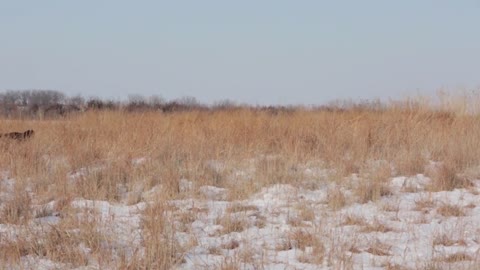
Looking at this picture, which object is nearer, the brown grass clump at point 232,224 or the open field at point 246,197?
the open field at point 246,197

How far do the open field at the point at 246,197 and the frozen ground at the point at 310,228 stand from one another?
0.6 inches

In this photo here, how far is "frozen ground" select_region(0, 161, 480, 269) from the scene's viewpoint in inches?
138

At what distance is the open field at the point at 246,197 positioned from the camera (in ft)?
11.7

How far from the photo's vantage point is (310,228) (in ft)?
13.8

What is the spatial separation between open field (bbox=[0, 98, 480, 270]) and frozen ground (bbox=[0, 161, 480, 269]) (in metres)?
0.01

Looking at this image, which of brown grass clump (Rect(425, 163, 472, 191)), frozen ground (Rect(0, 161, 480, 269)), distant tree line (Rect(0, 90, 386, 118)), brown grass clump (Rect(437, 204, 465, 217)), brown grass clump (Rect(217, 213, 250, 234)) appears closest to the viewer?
frozen ground (Rect(0, 161, 480, 269))

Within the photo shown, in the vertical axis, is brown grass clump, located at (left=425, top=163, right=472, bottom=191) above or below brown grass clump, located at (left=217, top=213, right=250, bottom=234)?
above

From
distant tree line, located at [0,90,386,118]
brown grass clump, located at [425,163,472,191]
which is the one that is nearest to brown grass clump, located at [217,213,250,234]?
brown grass clump, located at [425,163,472,191]

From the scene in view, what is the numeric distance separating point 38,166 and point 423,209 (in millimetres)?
4529

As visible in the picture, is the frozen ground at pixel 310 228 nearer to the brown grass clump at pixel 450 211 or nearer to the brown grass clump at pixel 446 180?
the brown grass clump at pixel 450 211

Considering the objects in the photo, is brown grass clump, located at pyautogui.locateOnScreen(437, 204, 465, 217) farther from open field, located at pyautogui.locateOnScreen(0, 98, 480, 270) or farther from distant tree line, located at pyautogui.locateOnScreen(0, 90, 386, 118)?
distant tree line, located at pyautogui.locateOnScreen(0, 90, 386, 118)

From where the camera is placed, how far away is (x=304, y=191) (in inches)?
222

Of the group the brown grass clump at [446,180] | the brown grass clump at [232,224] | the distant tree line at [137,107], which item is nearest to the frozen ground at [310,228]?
the brown grass clump at [232,224]

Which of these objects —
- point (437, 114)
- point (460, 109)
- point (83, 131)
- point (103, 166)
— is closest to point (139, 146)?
point (103, 166)
